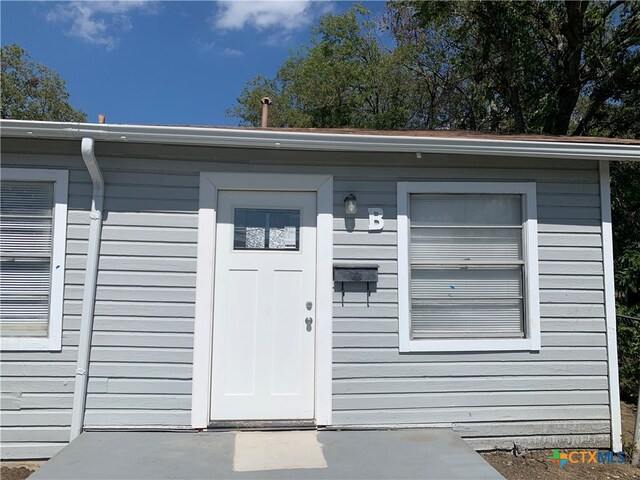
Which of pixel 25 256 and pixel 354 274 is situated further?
pixel 354 274

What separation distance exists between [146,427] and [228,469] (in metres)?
1.03

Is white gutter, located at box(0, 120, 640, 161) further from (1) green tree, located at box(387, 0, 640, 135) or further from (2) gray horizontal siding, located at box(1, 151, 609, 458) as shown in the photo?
(1) green tree, located at box(387, 0, 640, 135)

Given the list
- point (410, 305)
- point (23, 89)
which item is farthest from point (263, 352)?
point (23, 89)

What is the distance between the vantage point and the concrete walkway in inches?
122

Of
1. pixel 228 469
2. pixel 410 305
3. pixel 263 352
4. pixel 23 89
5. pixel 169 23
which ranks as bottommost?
pixel 228 469

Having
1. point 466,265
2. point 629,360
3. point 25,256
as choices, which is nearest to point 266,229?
point 466,265

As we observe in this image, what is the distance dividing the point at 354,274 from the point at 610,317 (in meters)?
2.26

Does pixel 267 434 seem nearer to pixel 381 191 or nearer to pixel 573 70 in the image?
pixel 381 191

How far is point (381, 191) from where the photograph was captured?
13.5ft

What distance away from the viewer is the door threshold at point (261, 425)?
12.7 feet

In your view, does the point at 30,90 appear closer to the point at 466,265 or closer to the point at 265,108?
the point at 265,108

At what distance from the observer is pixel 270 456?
11.1ft

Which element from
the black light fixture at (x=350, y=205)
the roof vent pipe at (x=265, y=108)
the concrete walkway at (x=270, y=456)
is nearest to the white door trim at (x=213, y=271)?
the black light fixture at (x=350, y=205)

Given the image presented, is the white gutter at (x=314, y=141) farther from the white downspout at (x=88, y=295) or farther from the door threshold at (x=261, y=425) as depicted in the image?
the door threshold at (x=261, y=425)
